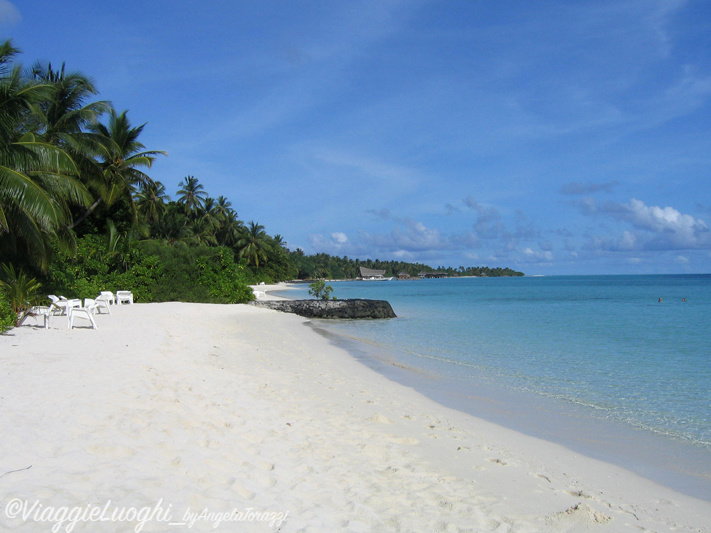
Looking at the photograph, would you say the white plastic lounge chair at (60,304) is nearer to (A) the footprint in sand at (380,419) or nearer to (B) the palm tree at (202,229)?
(A) the footprint in sand at (380,419)

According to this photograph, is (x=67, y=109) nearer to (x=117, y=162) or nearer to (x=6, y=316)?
(x=117, y=162)

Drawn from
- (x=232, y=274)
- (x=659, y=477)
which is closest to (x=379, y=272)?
(x=232, y=274)

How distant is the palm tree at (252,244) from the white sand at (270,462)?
5830 centimetres

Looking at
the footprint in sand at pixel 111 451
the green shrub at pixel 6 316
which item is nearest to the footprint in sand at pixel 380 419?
the footprint in sand at pixel 111 451

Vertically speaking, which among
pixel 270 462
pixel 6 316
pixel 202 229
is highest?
pixel 202 229

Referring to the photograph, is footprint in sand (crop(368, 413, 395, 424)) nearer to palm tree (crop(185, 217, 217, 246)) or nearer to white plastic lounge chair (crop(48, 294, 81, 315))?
white plastic lounge chair (crop(48, 294, 81, 315))

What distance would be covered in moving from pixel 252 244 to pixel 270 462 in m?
62.7

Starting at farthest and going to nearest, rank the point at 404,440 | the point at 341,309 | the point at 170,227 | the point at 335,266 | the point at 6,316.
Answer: the point at 335,266 < the point at 170,227 < the point at 341,309 < the point at 6,316 < the point at 404,440

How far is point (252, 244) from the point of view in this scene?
6531 cm

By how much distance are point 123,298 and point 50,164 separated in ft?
23.7

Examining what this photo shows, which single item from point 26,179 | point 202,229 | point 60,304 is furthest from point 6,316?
point 202,229

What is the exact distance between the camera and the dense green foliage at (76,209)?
12.8 meters

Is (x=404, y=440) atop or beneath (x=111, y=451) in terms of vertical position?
beneath

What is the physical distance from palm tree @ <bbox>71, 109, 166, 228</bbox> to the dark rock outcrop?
9.79 m
